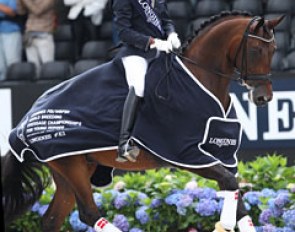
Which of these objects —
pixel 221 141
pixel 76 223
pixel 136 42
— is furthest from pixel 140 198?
pixel 136 42

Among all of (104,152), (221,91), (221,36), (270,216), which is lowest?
(270,216)

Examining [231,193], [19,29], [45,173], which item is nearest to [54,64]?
[19,29]

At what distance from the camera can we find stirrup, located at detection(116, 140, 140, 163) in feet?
16.3

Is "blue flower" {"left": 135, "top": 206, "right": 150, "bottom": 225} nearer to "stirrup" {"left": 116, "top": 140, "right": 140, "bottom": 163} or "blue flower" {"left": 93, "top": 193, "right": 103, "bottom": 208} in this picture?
"blue flower" {"left": 93, "top": 193, "right": 103, "bottom": 208}

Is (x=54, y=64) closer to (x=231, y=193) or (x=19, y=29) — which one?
(x=19, y=29)

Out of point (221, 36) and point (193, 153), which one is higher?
point (221, 36)

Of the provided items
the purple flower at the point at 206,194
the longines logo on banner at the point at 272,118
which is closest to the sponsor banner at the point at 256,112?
the longines logo on banner at the point at 272,118

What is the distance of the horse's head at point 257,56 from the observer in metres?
4.97

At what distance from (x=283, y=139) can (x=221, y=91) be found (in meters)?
1.79

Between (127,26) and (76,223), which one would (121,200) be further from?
(127,26)

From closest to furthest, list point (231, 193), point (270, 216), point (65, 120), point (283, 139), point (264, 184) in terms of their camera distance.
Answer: point (231, 193), point (65, 120), point (270, 216), point (264, 184), point (283, 139)

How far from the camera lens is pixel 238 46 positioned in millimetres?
5016

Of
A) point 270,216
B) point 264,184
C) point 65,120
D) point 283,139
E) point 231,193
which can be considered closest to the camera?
point 231,193

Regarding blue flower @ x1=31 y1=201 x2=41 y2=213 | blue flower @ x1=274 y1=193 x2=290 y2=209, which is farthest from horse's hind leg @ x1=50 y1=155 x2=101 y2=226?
blue flower @ x1=274 y1=193 x2=290 y2=209
